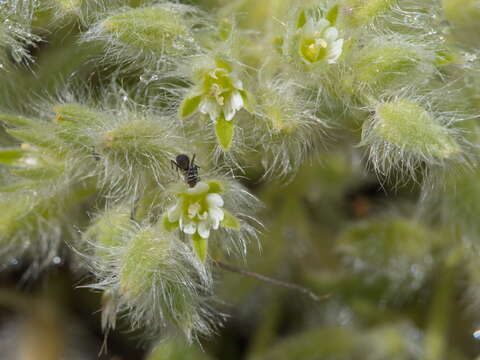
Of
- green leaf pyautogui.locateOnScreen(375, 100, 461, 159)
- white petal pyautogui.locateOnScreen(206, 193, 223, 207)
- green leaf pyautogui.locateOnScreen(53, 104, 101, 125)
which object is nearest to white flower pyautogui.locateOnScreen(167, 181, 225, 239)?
white petal pyautogui.locateOnScreen(206, 193, 223, 207)

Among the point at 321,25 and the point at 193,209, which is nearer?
the point at 193,209

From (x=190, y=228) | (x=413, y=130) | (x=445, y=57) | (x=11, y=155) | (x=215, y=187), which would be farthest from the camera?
(x=11, y=155)

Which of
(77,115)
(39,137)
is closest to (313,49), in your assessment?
(77,115)

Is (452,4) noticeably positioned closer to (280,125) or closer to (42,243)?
(280,125)

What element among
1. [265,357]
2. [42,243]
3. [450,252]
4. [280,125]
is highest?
[280,125]

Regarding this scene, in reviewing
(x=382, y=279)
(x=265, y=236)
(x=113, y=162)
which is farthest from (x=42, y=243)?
(x=382, y=279)

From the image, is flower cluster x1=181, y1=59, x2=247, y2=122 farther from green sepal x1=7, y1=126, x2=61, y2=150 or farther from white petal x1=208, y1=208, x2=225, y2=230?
green sepal x1=7, y1=126, x2=61, y2=150

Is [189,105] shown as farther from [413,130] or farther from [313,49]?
[413,130]
